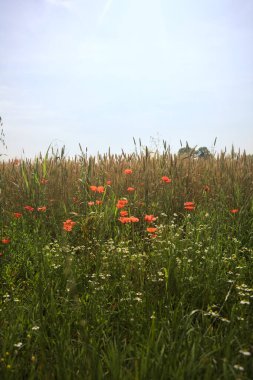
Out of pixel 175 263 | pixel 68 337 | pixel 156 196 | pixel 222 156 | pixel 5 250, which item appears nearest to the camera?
pixel 68 337

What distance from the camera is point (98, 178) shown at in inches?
205

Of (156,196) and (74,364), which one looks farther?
(156,196)

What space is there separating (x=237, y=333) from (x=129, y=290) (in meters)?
0.81

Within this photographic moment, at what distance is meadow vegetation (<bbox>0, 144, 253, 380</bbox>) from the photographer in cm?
175

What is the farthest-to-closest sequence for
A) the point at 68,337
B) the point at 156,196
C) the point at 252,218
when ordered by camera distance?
the point at 156,196 < the point at 252,218 < the point at 68,337

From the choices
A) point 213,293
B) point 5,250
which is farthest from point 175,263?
point 5,250

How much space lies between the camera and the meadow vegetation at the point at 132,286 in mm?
1745

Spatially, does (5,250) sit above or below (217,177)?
below

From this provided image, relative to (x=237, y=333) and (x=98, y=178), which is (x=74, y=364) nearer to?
(x=237, y=333)

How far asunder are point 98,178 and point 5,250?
6.77ft

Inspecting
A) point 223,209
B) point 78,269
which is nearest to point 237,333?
point 78,269

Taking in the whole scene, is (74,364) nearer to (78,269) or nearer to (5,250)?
(78,269)

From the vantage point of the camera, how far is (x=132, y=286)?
2533 mm

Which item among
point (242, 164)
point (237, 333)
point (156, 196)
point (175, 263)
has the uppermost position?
point (242, 164)
